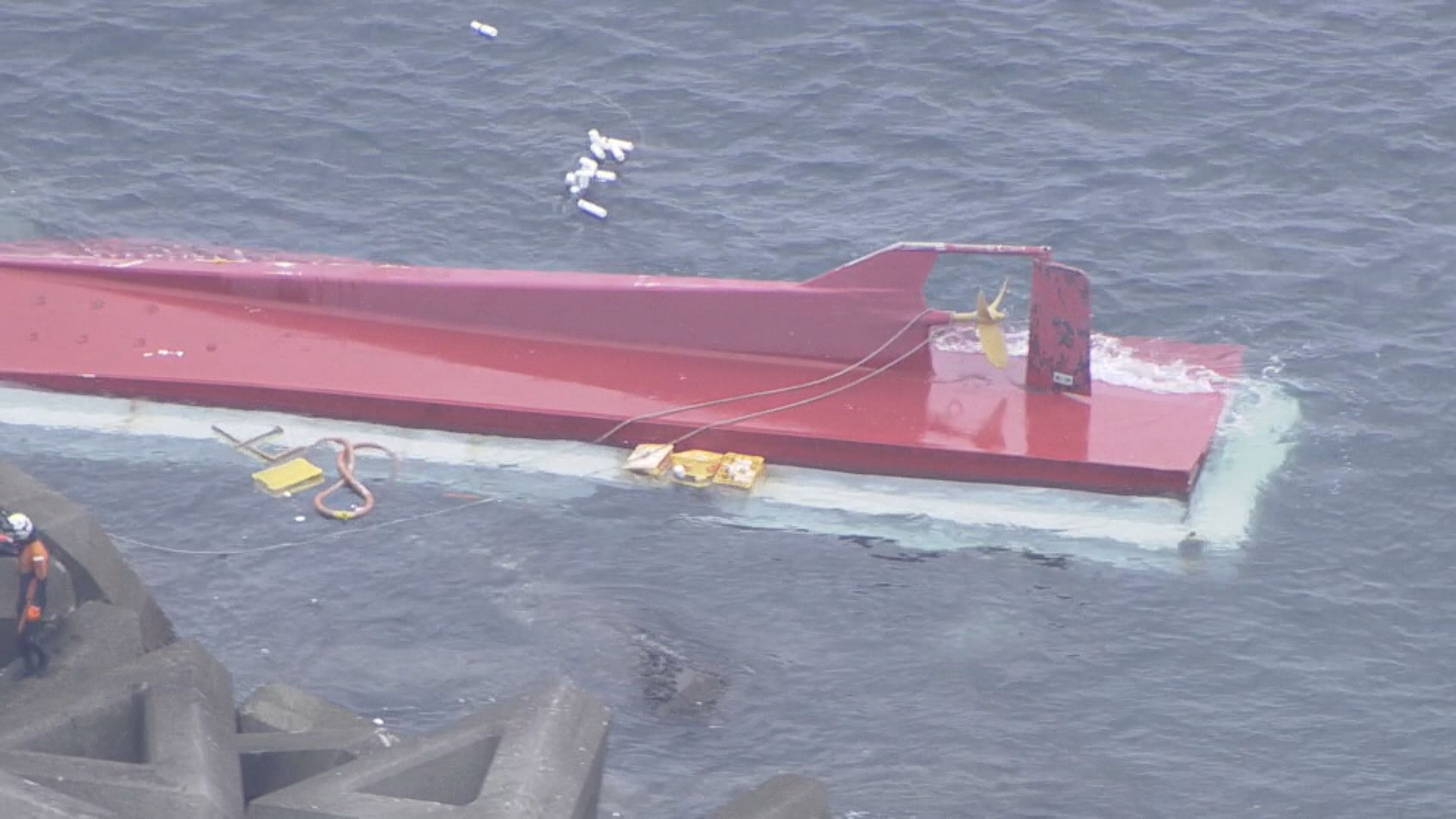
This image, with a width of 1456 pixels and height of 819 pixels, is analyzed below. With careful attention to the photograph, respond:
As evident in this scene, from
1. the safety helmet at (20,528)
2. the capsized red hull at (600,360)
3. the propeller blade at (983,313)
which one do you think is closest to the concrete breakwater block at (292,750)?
the safety helmet at (20,528)

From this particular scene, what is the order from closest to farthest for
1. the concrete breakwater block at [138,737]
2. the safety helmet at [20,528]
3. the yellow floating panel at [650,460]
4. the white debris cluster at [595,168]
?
the concrete breakwater block at [138,737] → the safety helmet at [20,528] → the yellow floating panel at [650,460] → the white debris cluster at [595,168]

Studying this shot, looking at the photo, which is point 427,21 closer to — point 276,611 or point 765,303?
point 765,303

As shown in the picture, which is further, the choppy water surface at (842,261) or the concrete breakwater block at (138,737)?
the choppy water surface at (842,261)

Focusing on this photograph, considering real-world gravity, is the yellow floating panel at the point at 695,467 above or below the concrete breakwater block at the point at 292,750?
above

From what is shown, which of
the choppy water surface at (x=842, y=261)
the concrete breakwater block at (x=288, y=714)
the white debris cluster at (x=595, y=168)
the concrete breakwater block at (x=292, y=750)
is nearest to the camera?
the concrete breakwater block at (x=292, y=750)

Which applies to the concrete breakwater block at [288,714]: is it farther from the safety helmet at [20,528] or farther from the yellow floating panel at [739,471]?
the yellow floating panel at [739,471]

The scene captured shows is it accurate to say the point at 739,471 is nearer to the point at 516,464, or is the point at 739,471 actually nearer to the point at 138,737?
the point at 516,464

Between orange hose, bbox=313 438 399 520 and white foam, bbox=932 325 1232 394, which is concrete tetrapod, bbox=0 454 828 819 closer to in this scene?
orange hose, bbox=313 438 399 520
